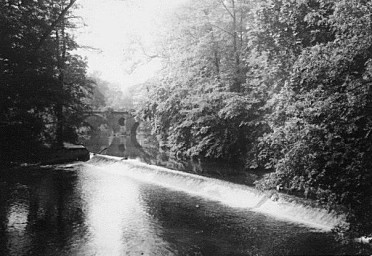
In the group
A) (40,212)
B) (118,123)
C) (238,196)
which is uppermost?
(118,123)

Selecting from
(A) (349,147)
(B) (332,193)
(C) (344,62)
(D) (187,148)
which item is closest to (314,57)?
(C) (344,62)

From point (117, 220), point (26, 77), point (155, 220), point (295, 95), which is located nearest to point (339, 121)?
point (295, 95)

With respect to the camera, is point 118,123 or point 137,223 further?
point 118,123

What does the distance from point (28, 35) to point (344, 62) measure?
1815cm

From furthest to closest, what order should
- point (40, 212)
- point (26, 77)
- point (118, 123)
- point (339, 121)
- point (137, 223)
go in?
point (118, 123), point (26, 77), point (40, 212), point (137, 223), point (339, 121)

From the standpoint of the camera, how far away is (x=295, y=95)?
9977 mm

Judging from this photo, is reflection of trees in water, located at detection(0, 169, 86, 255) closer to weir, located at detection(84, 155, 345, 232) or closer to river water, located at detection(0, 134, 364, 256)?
river water, located at detection(0, 134, 364, 256)

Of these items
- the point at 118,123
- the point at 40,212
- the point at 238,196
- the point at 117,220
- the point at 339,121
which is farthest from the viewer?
the point at 118,123

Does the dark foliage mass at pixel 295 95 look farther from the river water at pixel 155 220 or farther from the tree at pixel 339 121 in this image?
the river water at pixel 155 220

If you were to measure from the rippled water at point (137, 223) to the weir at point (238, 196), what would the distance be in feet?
0.34

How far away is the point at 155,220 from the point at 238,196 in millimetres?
3611

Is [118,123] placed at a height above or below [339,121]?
above

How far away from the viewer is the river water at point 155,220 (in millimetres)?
8852

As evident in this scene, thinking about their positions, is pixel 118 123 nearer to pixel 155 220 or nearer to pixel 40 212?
pixel 40 212
